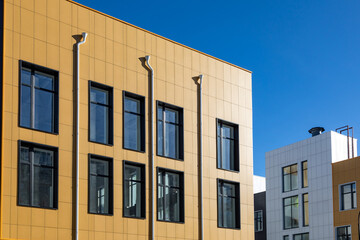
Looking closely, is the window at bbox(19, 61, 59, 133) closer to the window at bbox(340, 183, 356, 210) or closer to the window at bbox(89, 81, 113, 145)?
the window at bbox(89, 81, 113, 145)

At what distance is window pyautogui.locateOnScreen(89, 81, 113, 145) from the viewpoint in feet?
86.7

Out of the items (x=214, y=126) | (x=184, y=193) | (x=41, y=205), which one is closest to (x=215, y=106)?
(x=214, y=126)

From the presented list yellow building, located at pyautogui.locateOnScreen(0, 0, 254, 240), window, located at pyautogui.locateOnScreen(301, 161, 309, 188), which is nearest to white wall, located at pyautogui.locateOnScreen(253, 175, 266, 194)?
window, located at pyautogui.locateOnScreen(301, 161, 309, 188)

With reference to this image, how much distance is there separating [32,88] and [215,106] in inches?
411

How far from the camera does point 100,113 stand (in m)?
26.9

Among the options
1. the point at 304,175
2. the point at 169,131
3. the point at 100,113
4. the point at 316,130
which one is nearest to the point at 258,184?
the point at 316,130

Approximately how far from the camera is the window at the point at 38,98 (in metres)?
24.1

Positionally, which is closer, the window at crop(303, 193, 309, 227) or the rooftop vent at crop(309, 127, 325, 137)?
the window at crop(303, 193, 309, 227)

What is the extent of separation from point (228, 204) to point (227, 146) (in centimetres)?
298

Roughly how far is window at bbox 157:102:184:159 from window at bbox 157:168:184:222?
3.08 feet

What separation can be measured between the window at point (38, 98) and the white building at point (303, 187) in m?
33.4

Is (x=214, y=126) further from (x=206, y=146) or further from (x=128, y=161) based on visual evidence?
(x=128, y=161)

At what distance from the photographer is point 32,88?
24.5 metres

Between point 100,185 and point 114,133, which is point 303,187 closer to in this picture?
point 114,133
